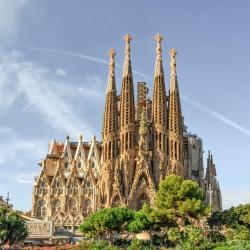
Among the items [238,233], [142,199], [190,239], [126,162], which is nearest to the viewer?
[190,239]

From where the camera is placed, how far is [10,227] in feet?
129

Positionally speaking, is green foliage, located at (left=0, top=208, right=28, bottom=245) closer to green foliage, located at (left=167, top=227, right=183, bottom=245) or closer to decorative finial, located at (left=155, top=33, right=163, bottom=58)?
green foliage, located at (left=167, top=227, right=183, bottom=245)

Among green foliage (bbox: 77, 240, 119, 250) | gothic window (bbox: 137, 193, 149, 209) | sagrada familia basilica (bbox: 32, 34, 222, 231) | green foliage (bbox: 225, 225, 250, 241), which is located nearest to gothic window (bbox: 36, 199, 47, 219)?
sagrada familia basilica (bbox: 32, 34, 222, 231)

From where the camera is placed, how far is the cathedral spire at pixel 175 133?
213ft

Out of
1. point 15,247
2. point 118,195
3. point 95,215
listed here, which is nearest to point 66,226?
point 118,195

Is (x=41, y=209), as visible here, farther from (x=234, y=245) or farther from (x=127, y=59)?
(x=234, y=245)

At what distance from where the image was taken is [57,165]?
232 ft

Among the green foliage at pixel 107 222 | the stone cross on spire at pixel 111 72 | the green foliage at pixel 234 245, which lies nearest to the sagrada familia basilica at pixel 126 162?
the stone cross on spire at pixel 111 72

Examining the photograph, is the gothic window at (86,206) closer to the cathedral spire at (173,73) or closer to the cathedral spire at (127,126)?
the cathedral spire at (127,126)

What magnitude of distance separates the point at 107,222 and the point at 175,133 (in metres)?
22.0

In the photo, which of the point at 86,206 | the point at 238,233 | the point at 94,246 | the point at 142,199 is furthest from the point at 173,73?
the point at 94,246

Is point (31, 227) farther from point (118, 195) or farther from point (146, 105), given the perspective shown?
point (146, 105)

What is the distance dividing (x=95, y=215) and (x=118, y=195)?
544 inches

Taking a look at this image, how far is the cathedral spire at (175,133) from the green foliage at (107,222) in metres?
16.5
